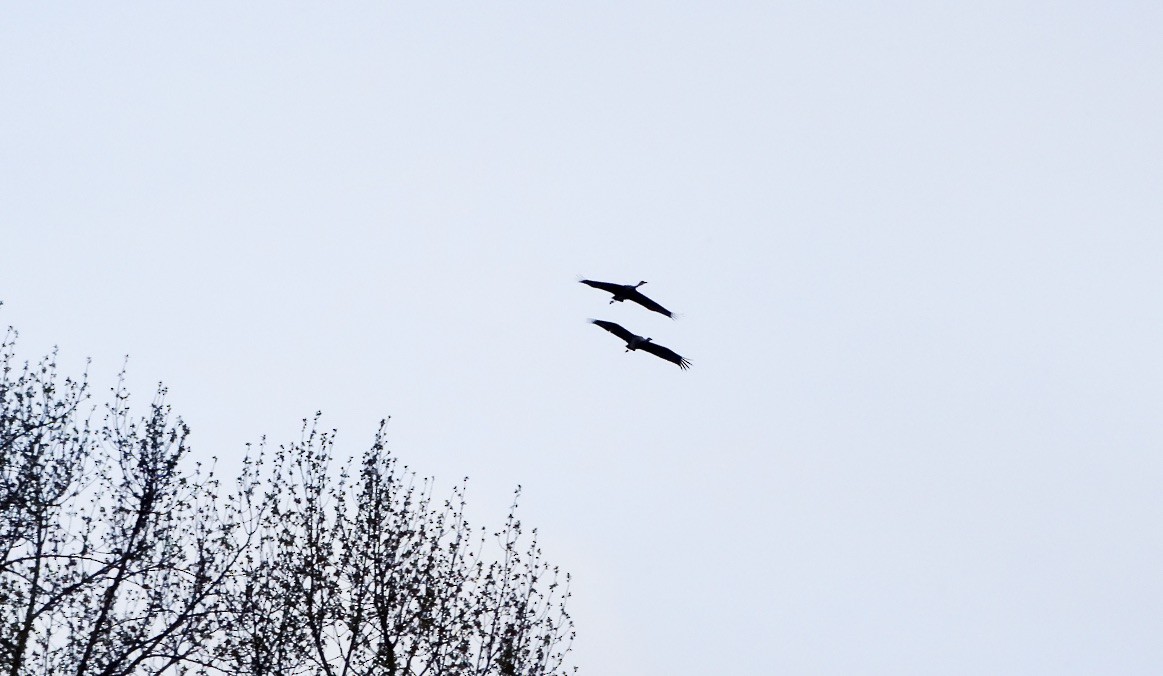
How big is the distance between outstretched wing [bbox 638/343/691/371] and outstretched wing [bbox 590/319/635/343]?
43 centimetres

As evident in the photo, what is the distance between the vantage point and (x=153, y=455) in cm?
2955

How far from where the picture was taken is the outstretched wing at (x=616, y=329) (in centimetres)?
2594

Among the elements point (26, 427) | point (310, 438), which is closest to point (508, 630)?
point (310, 438)

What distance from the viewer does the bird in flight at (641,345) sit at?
85.4 ft

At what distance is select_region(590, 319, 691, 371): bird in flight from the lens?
26.0 meters

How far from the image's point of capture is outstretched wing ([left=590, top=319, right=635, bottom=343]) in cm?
2594

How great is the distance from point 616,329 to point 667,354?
4.44 feet

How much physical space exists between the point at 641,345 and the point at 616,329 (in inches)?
22.9

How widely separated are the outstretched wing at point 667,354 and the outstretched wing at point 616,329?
433 mm

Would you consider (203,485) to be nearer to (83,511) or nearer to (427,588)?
(83,511)

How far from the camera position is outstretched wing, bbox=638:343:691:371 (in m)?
26.6

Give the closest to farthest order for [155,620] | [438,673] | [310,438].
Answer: [155,620] → [438,673] → [310,438]

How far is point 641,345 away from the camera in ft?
86.4

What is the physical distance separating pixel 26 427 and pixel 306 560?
585 cm
